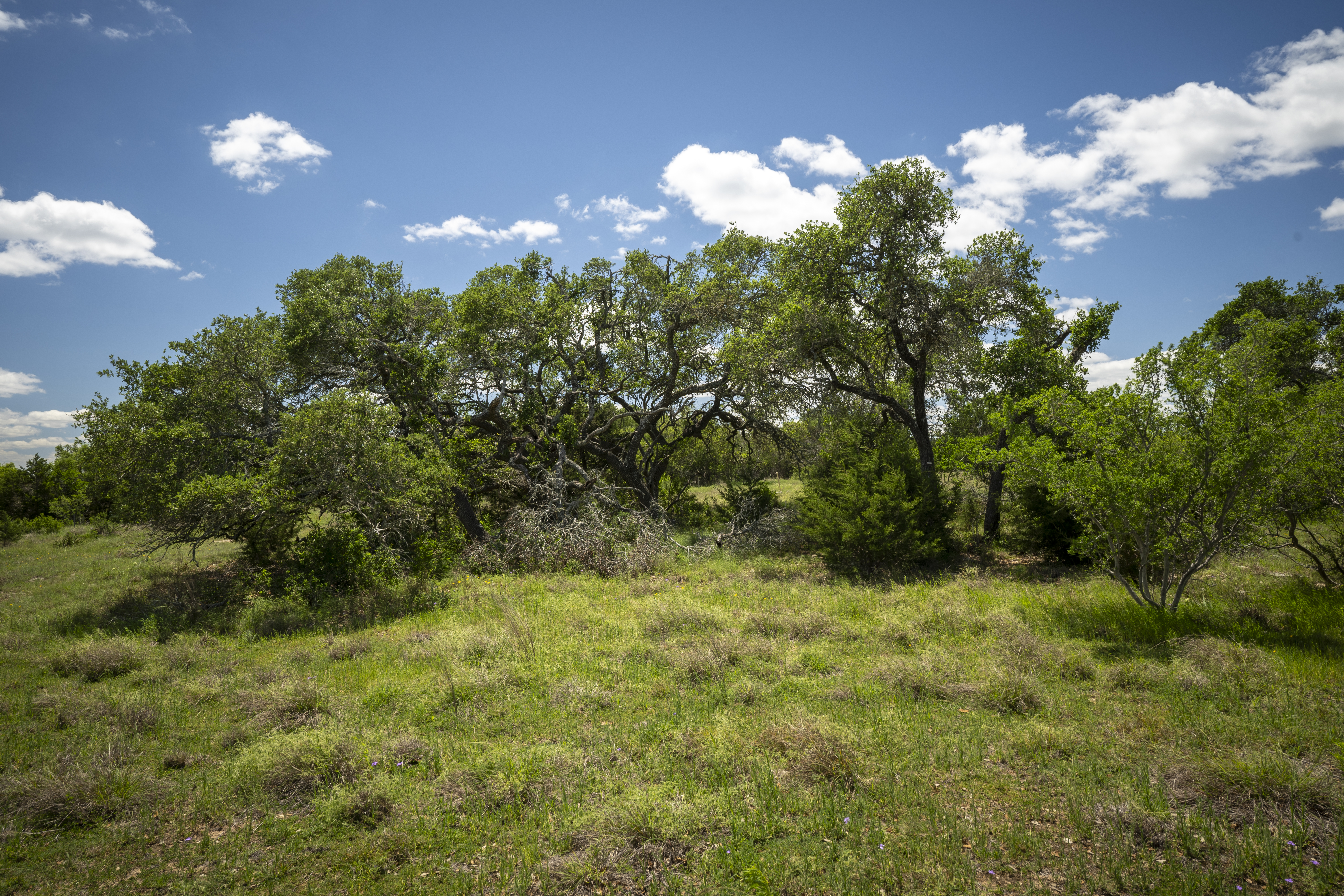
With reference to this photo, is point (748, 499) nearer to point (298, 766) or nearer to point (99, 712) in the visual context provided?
point (298, 766)

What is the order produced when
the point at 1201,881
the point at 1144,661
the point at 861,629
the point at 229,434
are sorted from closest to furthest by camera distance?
the point at 1201,881 < the point at 1144,661 < the point at 861,629 < the point at 229,434

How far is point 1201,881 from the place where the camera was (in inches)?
153

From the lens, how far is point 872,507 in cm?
1341

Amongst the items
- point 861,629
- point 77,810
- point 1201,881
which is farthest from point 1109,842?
point 77,810

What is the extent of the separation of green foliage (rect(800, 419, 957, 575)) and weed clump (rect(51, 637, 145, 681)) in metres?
13.0

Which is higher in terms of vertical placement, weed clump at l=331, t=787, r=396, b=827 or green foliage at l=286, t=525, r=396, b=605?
green foliage at l=286, t=525, r=396, b=605

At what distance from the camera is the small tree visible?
8.04m

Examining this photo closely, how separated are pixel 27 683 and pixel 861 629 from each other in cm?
1208

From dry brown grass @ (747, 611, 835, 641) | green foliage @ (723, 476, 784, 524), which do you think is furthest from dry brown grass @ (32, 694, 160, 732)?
green foliage @ (723, 476, 784, 524)

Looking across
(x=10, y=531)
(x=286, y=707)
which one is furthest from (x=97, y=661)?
(x=10, y=531)

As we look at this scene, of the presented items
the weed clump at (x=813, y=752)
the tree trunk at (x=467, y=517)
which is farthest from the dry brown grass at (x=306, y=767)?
the tree trunk at (x=467, y=517)

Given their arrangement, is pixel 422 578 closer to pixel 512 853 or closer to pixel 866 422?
pixel 512 853

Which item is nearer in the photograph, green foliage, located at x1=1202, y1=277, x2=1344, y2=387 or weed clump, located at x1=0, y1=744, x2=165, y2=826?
weed clump, located at x1=0, y1=744, x2=165, y2=826

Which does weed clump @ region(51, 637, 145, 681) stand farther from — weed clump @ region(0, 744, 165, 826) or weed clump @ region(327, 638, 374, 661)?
weed clump @ region(0, 744, 165, 826)
